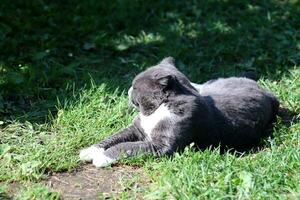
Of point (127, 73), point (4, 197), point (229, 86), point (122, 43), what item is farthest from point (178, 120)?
A: point (122, 43)

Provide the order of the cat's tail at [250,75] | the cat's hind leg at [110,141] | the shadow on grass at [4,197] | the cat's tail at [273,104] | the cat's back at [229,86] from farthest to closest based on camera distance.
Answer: the cat's tail at [250,75] → the cat's tail at [273,104] → the cat's back at [229,86] → the cat's hind leg at [110,141] → the shadow on grass at [4,197]

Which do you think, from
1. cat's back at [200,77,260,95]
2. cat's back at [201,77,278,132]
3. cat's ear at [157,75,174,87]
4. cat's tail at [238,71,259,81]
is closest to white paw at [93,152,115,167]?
cat's ear at [157,75,174,87]

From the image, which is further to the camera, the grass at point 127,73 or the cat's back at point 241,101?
the cat's back at point 241,101

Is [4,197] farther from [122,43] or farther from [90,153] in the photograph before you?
[122,43]

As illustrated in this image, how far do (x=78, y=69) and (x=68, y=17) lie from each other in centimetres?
145

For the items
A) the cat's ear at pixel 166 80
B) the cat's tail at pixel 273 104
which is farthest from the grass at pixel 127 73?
the cat's ear at pixel 166 80

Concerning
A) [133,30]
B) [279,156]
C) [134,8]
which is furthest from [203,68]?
[279,156]

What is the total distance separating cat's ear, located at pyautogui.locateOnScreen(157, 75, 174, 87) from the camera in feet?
14.4

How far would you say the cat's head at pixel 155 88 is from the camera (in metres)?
4.43

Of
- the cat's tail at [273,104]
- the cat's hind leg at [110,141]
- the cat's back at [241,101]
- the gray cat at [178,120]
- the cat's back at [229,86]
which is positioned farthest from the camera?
the cat's tail at [273,104]

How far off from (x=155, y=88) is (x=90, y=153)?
71cm

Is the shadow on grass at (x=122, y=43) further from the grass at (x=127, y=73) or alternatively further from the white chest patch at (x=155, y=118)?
Result: the white chest patch at (x=155, y=118)

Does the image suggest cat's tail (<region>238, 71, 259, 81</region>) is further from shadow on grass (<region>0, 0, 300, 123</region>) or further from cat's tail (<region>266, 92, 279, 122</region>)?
cat's tail (<region>266, 92, 279, 122</region>)

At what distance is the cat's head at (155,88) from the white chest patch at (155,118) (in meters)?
0.03
